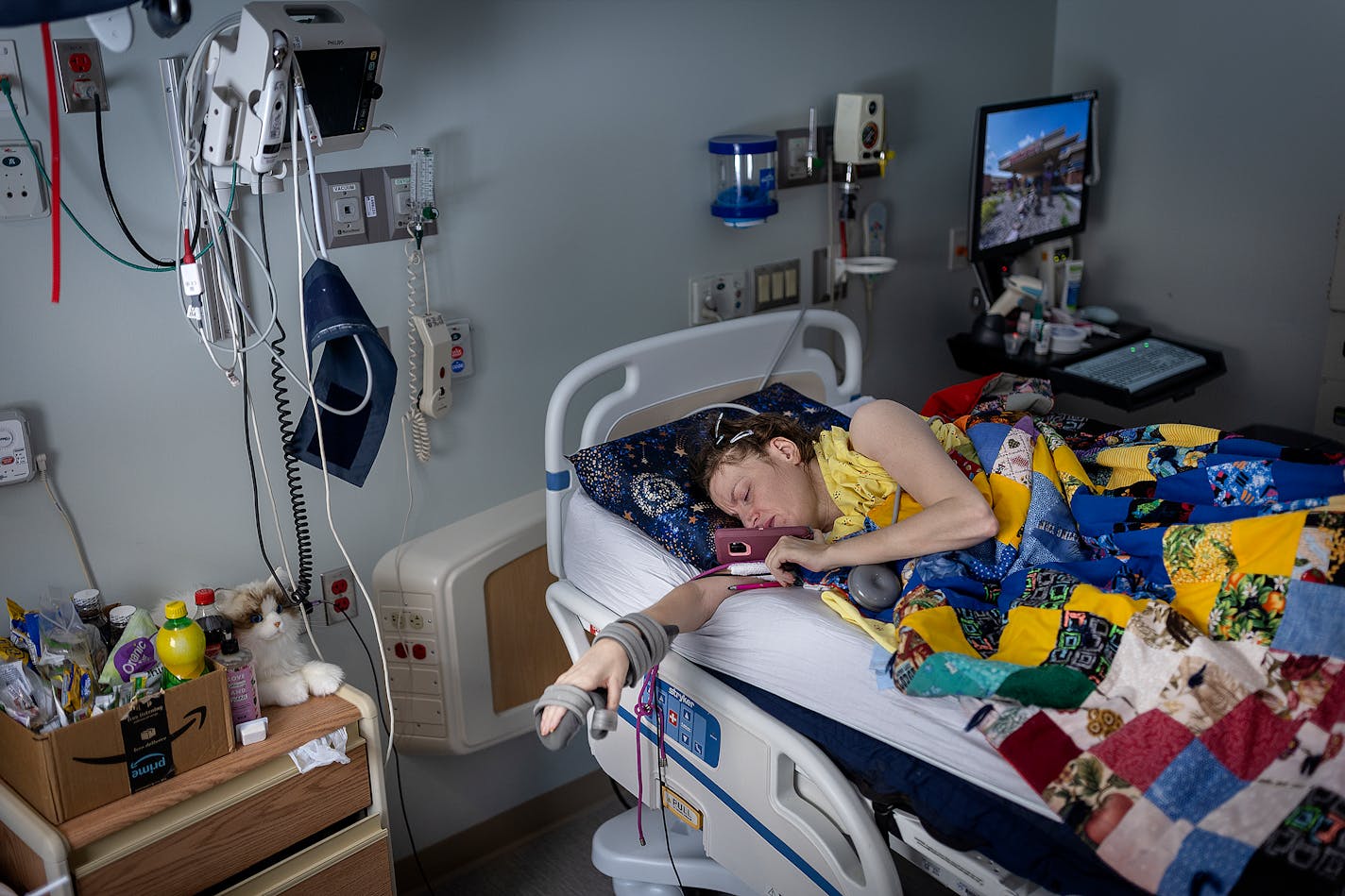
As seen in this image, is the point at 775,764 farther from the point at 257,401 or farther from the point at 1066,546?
the point at 257,401

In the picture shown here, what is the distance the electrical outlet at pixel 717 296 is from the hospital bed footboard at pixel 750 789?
93 cm

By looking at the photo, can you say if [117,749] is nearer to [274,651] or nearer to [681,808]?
[274,651]

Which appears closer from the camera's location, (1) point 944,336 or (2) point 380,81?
(2) point 380,81

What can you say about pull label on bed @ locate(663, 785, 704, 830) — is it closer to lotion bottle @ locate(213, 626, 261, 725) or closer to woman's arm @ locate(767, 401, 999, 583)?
woman's arm @ locate(767, 401, 999, 583)

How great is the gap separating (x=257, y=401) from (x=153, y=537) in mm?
303

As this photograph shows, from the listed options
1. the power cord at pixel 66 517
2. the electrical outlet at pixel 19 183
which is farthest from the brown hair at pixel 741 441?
the electrical outlet at pixel 19 183

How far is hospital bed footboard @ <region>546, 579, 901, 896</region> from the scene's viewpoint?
1565 millimetres

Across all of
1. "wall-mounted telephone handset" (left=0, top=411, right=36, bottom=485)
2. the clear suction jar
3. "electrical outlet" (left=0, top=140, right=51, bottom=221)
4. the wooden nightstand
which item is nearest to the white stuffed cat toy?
the wooden nightstand

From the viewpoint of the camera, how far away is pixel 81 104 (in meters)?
1.76

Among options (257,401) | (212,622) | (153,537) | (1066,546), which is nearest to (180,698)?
(212,622)

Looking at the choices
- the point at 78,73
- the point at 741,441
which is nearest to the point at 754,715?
the point at 741,441

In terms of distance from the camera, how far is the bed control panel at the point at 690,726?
1.79 m

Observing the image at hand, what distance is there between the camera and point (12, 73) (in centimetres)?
170

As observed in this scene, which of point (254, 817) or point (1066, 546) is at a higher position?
point (1066, 546)
